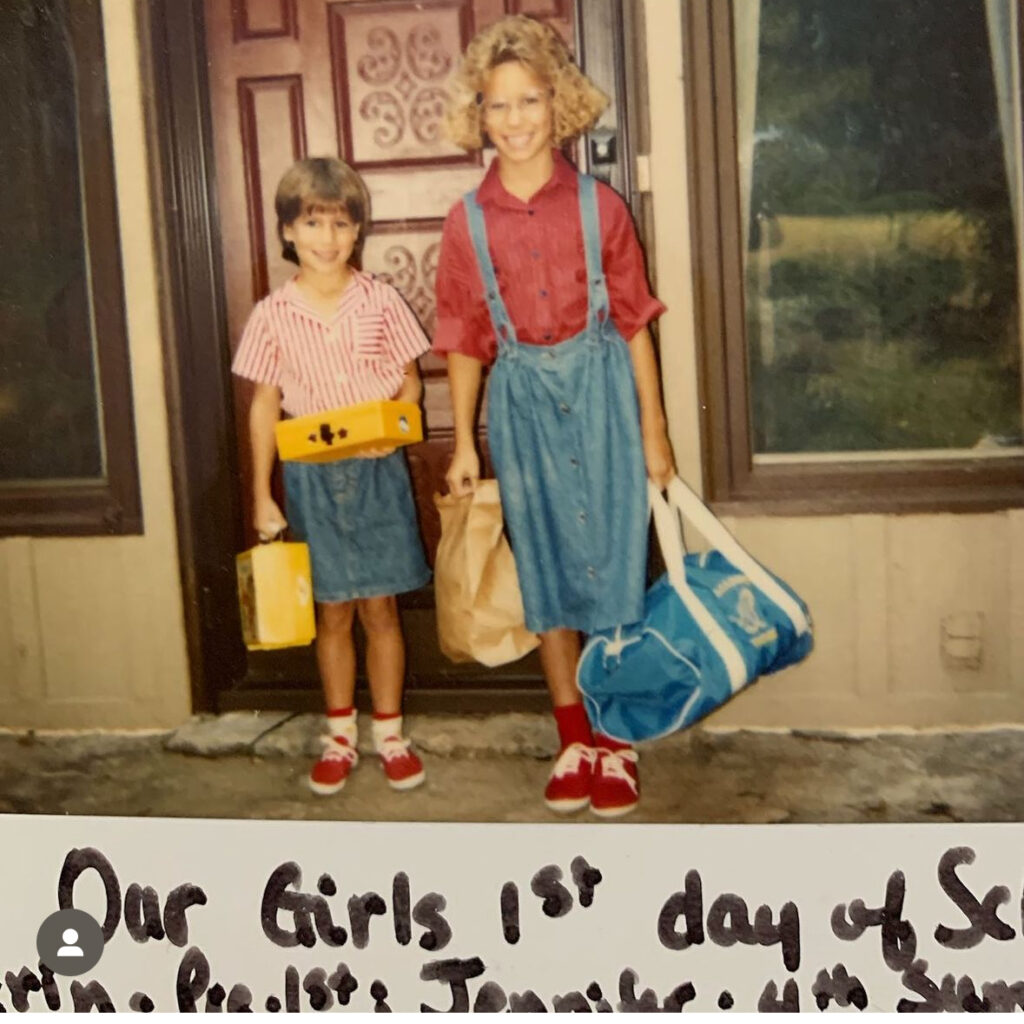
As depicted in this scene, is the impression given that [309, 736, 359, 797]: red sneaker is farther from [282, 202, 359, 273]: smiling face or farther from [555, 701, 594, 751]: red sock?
[282, 202, 359, 273]: smiling face

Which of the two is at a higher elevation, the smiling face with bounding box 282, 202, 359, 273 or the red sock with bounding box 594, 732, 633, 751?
the smiling face with bounding box 282, 202, 359, 273

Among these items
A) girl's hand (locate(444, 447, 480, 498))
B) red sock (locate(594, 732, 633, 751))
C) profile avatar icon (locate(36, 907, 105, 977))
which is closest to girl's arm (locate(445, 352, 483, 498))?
girl's hand (locate(444, 447, 480, 498))

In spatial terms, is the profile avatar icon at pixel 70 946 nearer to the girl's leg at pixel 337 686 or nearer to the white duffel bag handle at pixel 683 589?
the girl's leg at pixel 337 686

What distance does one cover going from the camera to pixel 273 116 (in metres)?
Result: 1.31

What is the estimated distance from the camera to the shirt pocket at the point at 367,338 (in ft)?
4.27

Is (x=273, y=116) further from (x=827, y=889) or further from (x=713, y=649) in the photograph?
(x=827, y=889)

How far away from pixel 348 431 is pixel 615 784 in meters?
0.57

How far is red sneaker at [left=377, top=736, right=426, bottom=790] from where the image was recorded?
1.33m

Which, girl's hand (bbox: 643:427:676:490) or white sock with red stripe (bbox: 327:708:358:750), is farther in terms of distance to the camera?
white sock with red stripe (bbox: 327:708:358:750)

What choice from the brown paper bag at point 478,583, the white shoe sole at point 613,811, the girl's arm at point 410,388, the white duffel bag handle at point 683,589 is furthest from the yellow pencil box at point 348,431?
the white shoe sole at point 613,811

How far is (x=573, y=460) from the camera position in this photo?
4.18 feet

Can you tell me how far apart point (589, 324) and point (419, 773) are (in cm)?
63

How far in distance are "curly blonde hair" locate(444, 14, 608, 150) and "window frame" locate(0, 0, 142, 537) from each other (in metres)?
0.48

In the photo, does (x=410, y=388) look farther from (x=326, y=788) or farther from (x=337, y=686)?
(x=326, y=788)
